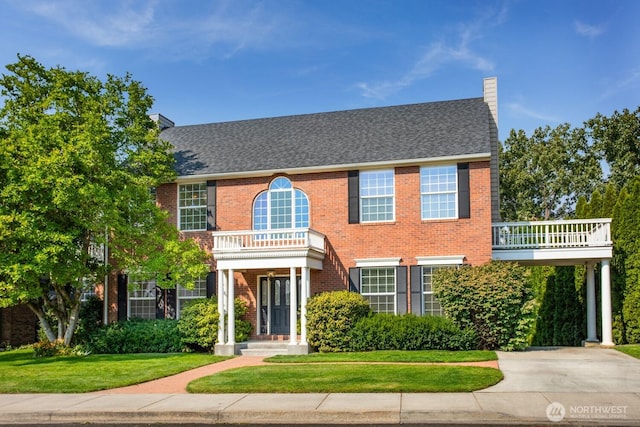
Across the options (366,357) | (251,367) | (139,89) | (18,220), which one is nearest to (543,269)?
(366,357)

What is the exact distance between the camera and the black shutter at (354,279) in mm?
22391

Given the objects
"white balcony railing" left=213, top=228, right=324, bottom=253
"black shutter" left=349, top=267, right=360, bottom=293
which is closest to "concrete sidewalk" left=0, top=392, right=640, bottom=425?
"white balcony railing" left=213, top=228, right=324, bottom=253

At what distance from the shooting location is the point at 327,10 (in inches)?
652

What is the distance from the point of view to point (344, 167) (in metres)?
22.8

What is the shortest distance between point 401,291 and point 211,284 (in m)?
6.64

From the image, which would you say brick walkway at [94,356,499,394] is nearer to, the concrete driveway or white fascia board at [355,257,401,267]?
the concrete driveway

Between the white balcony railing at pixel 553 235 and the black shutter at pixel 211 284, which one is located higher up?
the white balcony railing at pixel 553 235

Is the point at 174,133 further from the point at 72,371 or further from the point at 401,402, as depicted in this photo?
the point at 401,402

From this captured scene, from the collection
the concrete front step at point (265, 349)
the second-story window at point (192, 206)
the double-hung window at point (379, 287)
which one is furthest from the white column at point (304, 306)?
the second-story window at point (192, 206)

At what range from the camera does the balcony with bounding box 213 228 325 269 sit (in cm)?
2089

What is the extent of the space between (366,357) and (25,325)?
15073mm

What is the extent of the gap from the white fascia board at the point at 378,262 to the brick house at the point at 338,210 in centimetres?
5

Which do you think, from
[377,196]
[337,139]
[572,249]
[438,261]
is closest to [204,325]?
[377,196]

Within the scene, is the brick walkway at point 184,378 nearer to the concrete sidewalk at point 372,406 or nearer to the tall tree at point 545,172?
the concrete sidewalk at point 372,406
